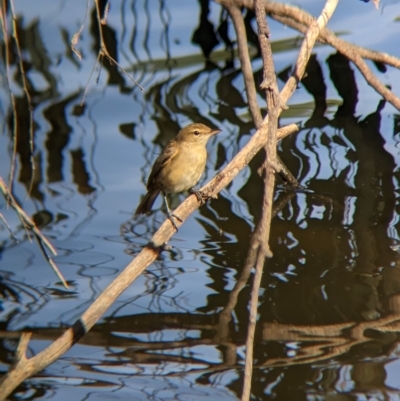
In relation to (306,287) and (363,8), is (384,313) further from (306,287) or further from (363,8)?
(363,8)

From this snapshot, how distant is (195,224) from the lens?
630cm

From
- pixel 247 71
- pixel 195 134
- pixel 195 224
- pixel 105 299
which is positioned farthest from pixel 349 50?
pixel 105 299

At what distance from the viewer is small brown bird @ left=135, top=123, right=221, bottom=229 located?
5977 mm

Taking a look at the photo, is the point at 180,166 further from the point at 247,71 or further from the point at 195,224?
the point at 247,71

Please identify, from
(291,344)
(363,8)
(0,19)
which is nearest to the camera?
(0,19)

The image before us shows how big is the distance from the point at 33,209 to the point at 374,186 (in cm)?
271

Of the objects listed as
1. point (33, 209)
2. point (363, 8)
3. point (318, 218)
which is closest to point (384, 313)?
point (318, 218)

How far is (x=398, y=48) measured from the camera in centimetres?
809

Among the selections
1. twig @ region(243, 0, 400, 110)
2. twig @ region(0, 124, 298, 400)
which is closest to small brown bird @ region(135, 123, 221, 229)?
twig @ region(243, 0, 400, 110)

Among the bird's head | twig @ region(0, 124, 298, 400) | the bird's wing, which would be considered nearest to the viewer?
twig @ region(0, 124, 298, 400)

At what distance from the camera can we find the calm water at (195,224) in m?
4.64

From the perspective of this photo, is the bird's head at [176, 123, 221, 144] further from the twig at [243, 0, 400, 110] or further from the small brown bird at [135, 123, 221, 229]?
the twig at [243, 0, 400, 110]

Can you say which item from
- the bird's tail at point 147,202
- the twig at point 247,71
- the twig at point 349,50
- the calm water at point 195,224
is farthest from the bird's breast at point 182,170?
the twig at point 349,50

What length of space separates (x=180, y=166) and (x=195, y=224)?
54cm
